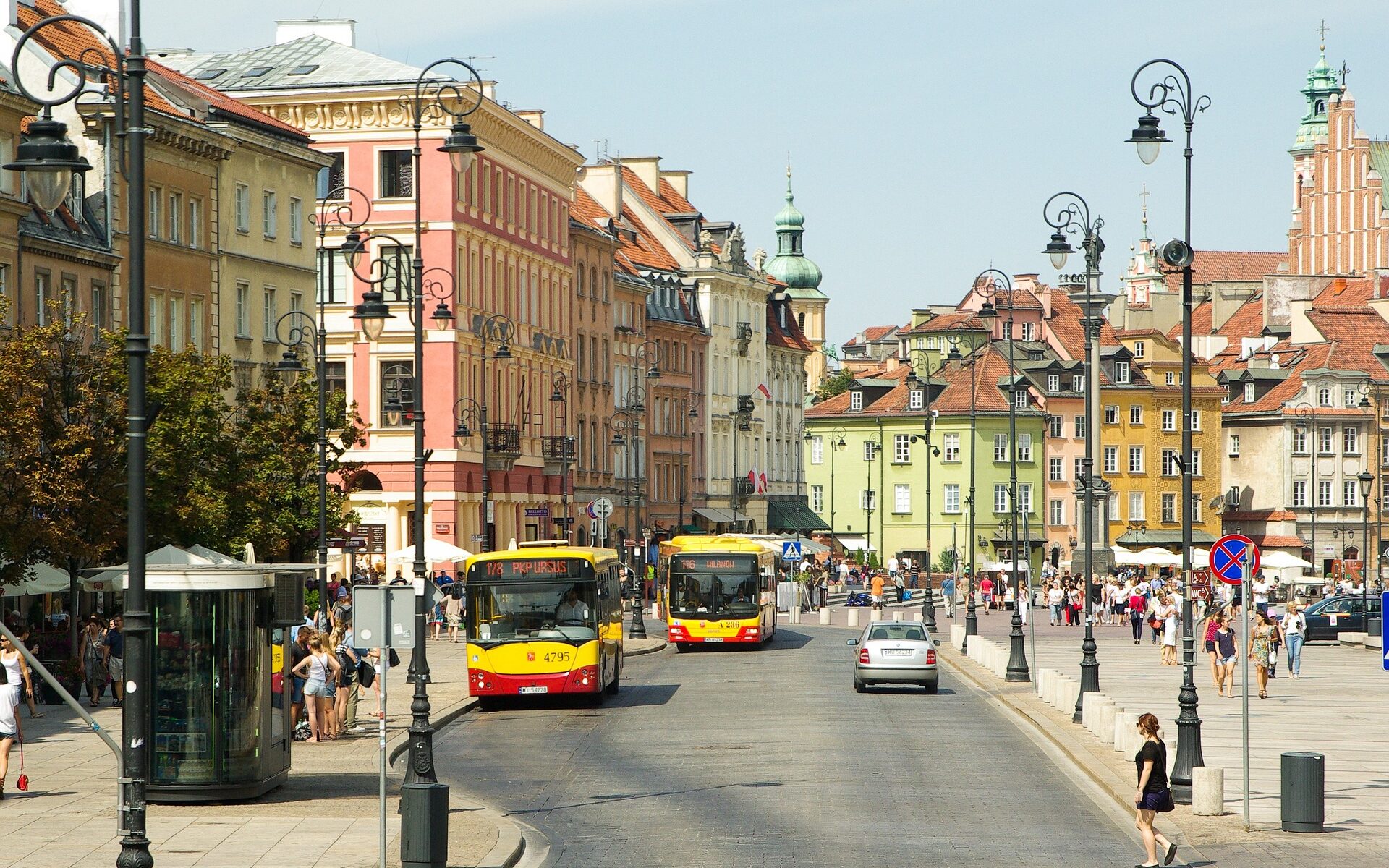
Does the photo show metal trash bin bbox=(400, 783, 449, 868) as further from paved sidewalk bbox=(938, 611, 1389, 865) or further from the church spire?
the church spire

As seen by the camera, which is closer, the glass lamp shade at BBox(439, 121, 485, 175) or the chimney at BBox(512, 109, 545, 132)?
the glass lamp shade at BBox(439, 121, 485, 175)

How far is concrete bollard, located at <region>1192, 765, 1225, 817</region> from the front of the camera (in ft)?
72.4

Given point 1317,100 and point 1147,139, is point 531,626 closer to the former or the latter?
point 1147,139

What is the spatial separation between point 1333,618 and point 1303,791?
5026cm

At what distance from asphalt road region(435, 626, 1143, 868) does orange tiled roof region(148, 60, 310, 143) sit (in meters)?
27.7

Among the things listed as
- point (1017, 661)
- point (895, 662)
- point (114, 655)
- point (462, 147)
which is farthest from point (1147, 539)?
point (462, 147)

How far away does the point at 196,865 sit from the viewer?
17875mm

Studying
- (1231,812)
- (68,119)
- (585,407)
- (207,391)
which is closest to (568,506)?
(585,407)

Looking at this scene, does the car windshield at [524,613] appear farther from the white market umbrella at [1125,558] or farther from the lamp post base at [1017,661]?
the white market umbrella at [1125,558]

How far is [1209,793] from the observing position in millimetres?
22078

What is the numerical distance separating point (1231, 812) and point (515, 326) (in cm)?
6098

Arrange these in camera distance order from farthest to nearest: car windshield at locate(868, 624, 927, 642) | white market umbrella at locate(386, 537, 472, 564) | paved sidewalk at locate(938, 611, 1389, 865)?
white market umbrella at locate(386, 537, 472, 564) → car windshield at locate(868, 624, 927, 642) → paved sidewalk at locate(938, 611, 1389, 865)

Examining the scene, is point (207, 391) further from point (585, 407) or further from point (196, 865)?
point (585, 407)

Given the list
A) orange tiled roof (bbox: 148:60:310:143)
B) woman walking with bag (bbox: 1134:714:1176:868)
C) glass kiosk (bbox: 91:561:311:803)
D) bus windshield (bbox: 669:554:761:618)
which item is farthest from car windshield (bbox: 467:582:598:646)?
orange tiled roof (bbox: 148:60:310:143)
